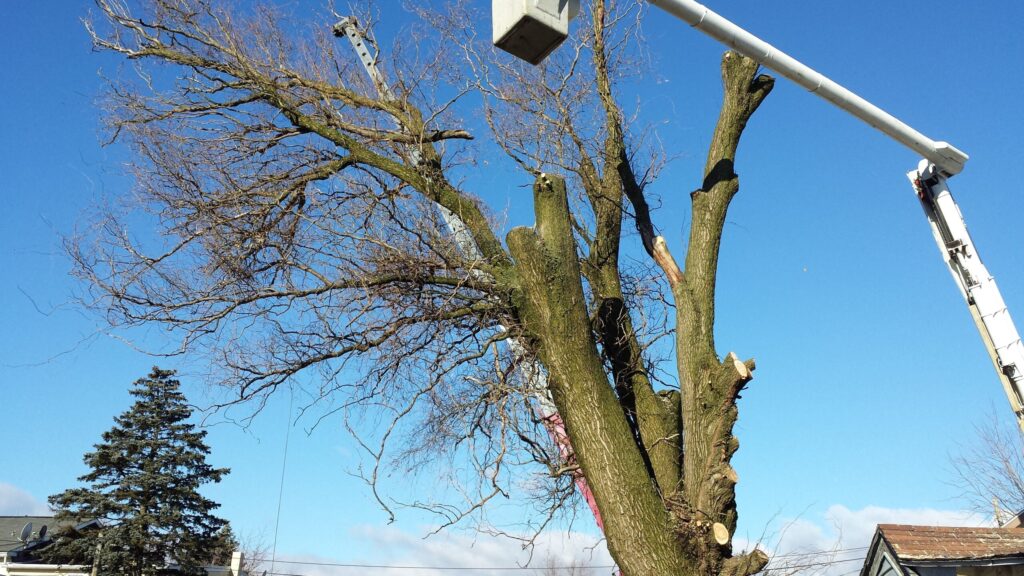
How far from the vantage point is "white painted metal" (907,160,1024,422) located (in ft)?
19.4

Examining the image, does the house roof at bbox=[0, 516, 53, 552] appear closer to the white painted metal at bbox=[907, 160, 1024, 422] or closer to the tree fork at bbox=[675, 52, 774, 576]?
the tree fork at bbox=[675, 52, 774, 576]

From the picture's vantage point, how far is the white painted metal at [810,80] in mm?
5141

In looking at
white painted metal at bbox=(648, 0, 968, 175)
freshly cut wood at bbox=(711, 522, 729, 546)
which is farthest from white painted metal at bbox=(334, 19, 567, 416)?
white painted metal at bbox=(648, 0, 968, 175)

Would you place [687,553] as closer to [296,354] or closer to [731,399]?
[731,399]

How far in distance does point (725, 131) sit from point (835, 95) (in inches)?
53.6

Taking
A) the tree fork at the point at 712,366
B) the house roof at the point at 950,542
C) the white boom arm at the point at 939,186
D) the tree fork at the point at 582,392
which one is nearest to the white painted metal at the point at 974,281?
the white boom arm at the point at 939,186

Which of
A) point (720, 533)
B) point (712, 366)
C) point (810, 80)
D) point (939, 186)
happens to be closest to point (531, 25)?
point (810, 80)

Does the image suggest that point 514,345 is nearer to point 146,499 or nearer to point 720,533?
point 720,533

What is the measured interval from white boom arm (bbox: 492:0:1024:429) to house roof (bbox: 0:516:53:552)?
1474 inches

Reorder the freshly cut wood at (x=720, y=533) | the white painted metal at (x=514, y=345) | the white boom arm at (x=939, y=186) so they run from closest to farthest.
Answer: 1. the white boom arm at (x=939, y=186)
2. the freshly cut wood at (x=720, y=533)
3. the white painted metal at (x=514, y=345)

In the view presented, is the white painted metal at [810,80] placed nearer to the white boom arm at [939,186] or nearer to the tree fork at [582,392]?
the white boom arm at [939,186]

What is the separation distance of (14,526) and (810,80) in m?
41.6

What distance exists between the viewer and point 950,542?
12773 mm

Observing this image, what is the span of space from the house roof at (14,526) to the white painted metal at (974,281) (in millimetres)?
37412
